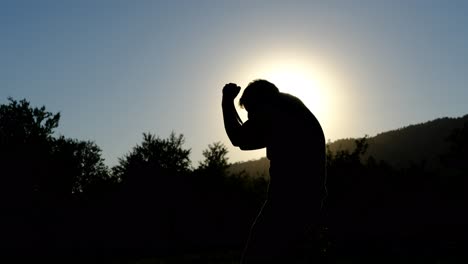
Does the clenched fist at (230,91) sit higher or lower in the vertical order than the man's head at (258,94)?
higher

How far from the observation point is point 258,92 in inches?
138

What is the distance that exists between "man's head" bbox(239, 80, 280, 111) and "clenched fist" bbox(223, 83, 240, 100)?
0.10 m

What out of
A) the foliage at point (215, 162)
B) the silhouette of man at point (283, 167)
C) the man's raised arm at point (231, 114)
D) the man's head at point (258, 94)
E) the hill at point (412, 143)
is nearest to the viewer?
the silhouette of man at point (283, 167)

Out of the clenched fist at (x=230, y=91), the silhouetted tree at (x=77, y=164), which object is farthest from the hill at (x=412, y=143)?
the clenched fist at (x=230, y=91)

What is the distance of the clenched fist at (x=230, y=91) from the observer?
364cm

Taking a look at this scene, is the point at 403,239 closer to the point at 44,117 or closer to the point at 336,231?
the point at 336,231

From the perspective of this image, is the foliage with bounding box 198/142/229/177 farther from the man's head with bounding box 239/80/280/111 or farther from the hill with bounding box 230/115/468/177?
the hill with bounding box 230/115/468/177

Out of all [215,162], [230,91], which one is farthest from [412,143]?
[230,91]

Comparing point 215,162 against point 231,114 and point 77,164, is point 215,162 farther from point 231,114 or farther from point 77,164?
point 231,114

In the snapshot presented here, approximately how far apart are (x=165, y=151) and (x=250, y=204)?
9247mm

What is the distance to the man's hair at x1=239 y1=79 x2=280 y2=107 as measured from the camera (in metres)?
3.46

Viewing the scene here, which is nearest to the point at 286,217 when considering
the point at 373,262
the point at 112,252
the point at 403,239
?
the point at 373,262

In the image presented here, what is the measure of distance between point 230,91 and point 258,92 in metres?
0.24

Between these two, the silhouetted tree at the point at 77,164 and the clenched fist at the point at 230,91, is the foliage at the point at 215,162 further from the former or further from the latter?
the clenched fist at the point at 230,91
